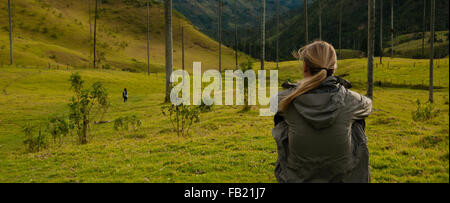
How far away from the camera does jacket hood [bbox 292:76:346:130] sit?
2.88 metres

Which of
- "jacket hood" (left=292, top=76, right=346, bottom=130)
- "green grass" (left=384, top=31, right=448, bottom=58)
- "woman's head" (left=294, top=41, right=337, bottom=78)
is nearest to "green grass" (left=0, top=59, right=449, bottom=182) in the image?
"jacket hood" (left=292, top=76, right=346, bottom=130)

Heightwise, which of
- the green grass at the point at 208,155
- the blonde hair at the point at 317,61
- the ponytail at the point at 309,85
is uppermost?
the blonde hair at the point at 317,61

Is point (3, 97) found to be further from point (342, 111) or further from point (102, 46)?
point (102, 46)

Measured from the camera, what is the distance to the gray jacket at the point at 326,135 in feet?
9.59

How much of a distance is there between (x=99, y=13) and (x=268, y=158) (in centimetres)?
11396

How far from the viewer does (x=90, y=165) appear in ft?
27.6

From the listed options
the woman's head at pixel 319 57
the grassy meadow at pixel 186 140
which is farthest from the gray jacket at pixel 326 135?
the grassy meadow at pixel 186 140

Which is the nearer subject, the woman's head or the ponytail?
the ponytail

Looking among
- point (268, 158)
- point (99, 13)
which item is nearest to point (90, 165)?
point (268, 158)

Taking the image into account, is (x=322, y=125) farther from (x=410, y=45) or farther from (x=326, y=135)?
(x=410, y=45)

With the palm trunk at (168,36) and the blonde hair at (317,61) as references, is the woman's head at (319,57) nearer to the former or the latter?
the blonde hair at (317,61)

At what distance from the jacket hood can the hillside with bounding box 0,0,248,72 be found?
2300 inches

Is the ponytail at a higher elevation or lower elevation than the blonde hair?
lower

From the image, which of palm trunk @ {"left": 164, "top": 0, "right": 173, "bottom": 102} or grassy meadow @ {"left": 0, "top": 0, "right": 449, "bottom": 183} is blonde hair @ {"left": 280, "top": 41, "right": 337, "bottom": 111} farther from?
palm trunk @ {"left": 164, "top": 0, "right": 173, "bottom": 102}
